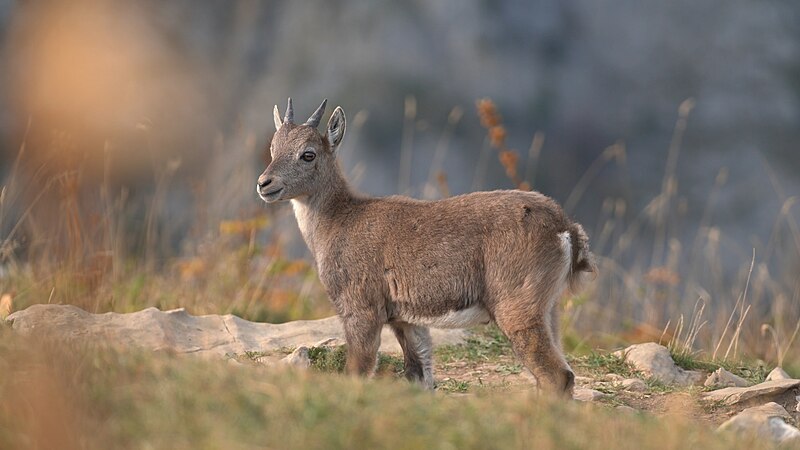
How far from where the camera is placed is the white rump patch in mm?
7223

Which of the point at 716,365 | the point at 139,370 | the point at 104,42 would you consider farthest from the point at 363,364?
the point at 104,42

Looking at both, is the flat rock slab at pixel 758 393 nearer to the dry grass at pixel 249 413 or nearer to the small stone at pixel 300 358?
the dry grass at pixel 249 413

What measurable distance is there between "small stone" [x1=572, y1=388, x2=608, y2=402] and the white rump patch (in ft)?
2.98

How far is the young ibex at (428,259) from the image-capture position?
6.97 m

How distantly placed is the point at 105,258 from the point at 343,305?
12.9 feet

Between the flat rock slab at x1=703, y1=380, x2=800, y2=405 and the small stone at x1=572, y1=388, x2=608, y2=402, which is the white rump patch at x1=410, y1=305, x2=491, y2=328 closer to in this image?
the small stone at x1=572, y1=388, x2=608, y2=402

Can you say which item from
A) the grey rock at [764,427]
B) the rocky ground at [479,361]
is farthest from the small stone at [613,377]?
the grey rock at [764,427]

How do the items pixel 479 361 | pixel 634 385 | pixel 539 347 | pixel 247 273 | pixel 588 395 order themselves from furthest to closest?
pixel 247 273 < pixel 479 361 < pixel 634 385 < pixel 588 395 < pixel 539 347

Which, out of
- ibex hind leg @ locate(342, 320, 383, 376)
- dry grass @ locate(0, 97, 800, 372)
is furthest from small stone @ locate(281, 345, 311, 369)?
dry grass @ locate(0, 97, 800, 372)

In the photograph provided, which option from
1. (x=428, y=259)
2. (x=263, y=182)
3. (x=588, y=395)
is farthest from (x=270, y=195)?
(x=588, y=395)

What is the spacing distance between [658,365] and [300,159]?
10.6 feet

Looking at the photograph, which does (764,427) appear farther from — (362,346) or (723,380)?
(362,346)

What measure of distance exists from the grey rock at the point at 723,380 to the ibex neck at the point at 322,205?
9.80 ft

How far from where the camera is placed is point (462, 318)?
7.25 m
